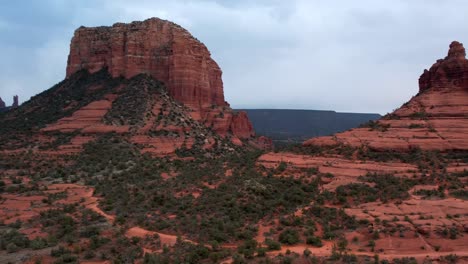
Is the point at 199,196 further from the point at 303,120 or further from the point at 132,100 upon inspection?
the point at 303,120

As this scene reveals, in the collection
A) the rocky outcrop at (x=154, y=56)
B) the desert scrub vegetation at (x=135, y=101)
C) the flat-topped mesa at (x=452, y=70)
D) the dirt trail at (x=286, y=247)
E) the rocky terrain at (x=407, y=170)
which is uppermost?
the rocky outcrop at (x=154, y=56)

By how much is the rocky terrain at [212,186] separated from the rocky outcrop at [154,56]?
1.75m

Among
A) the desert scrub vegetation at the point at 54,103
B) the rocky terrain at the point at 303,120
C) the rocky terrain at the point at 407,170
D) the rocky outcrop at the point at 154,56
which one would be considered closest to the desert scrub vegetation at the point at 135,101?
the rocky outcrop at the point at 154,56

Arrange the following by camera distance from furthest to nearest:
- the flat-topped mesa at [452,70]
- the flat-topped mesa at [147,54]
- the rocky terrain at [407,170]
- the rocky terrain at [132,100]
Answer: the flat-topped mesa at [147,54]
the rocky terrain at [132,100]
the flat-topped mesa at [452,70]
the rocky terrain at [407,170]

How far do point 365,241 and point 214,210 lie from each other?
970 centimetres

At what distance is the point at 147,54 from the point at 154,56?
3.34 ft

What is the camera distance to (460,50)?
35.6 meters

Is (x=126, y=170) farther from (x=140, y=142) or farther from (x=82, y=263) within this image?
(x=82, y=263)

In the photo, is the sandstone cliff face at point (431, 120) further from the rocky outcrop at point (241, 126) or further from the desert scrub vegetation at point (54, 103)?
the rocky outcrop at point (241, 126)

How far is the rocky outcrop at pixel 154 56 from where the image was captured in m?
57.4

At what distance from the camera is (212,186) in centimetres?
3120

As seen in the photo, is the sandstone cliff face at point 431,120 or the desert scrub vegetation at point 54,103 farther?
the desert scrub vegetation at point 54,103

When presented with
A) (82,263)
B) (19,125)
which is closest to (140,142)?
(19,125)

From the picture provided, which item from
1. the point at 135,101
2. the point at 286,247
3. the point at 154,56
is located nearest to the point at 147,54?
the point at 154,56
